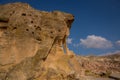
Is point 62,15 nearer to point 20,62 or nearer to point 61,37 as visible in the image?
point 61,37

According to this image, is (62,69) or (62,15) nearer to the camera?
(62,69)

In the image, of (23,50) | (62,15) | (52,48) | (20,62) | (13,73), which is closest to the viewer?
(13,73)

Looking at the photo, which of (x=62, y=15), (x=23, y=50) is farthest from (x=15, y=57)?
(x=62, y=15)

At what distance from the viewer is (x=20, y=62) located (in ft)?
41.7

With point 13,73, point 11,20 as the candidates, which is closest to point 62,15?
point 11,20

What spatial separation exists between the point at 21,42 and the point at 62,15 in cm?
426

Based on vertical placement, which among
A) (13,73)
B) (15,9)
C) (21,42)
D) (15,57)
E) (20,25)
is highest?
(15,9)

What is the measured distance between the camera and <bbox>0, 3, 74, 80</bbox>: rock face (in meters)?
12.4

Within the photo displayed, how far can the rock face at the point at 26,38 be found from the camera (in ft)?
40.8

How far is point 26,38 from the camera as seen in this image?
45.1 ft

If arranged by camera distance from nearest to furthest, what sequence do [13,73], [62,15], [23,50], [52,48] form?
[13,73], [23,50], [52,48], [62,15]

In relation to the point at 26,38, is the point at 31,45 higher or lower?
lower

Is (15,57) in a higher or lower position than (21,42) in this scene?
lower

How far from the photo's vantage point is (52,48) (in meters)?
14.8
